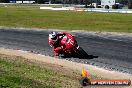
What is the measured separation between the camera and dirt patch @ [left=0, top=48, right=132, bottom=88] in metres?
15.0

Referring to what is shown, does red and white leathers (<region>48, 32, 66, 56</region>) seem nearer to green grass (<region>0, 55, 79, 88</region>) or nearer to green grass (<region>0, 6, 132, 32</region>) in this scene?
green grass (<region>0, 55, 79, 88</region>)

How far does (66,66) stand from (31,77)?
12.6 ft

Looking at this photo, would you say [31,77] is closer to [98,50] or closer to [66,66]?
[66,66]

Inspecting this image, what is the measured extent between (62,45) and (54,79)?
6.37 meters

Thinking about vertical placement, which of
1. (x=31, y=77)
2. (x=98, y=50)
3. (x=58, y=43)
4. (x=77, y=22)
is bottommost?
(x=77, y=22)

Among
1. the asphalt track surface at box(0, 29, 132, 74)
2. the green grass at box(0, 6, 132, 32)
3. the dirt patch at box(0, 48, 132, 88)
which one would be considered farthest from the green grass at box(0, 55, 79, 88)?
the green grass at box(0, 6, 132, 32)

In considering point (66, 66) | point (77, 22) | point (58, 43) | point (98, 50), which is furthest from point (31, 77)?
point (77, 22)

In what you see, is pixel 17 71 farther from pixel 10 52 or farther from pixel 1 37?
pixel 1 37

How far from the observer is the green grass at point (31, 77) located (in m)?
11.9

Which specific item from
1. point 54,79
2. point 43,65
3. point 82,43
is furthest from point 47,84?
point 82,43

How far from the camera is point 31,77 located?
44.3ft

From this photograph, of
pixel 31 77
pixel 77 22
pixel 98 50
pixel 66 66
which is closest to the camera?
pixel 31 77

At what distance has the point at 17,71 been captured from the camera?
14.7 meters

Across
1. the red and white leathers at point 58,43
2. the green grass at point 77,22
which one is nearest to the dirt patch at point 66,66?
the red and white leathers at point 58,43
